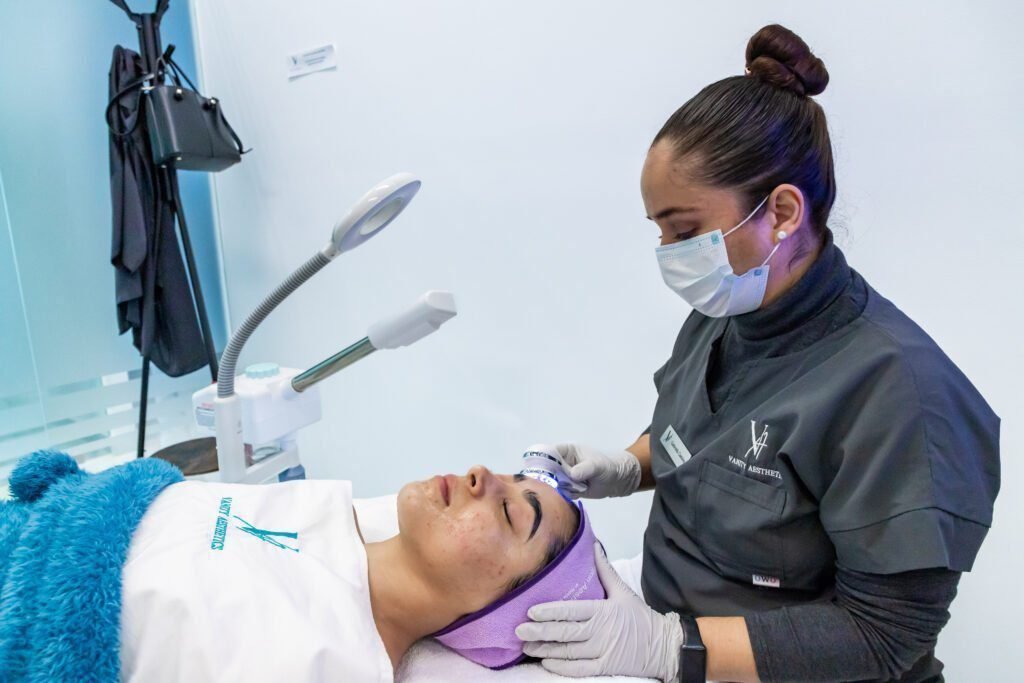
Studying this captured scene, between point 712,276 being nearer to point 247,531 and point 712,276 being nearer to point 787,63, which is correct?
point 787,63

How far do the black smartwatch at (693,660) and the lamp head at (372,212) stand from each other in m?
0.77

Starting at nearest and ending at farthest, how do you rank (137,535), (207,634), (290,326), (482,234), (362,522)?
1. (207,634)
2. (137,535)
3. (362,522)
4. (482,234)
5. (290,326)

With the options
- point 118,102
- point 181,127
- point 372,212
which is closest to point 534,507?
point 372,212

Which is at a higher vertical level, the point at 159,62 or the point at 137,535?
the point at 159,62

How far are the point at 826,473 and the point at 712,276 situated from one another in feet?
1.06

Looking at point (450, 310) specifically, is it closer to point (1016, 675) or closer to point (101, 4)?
point (1016, 675)

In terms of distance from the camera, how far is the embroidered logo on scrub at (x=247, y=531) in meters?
0.86

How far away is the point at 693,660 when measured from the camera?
82 centimetres

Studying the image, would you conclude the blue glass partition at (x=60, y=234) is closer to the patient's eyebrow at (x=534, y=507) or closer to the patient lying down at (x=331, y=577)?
the patient lying down at (x=331, y=577)

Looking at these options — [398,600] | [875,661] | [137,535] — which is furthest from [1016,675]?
[137,535]

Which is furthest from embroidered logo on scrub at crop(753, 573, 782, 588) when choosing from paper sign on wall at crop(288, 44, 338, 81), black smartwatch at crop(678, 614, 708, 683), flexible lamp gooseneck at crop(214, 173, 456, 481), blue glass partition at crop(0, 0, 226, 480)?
blue glass partition at crop(0, 0, 226, 480)

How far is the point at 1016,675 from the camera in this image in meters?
1.25

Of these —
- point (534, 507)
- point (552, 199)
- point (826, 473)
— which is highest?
point (552, 199)

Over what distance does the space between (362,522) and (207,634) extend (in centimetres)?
47
